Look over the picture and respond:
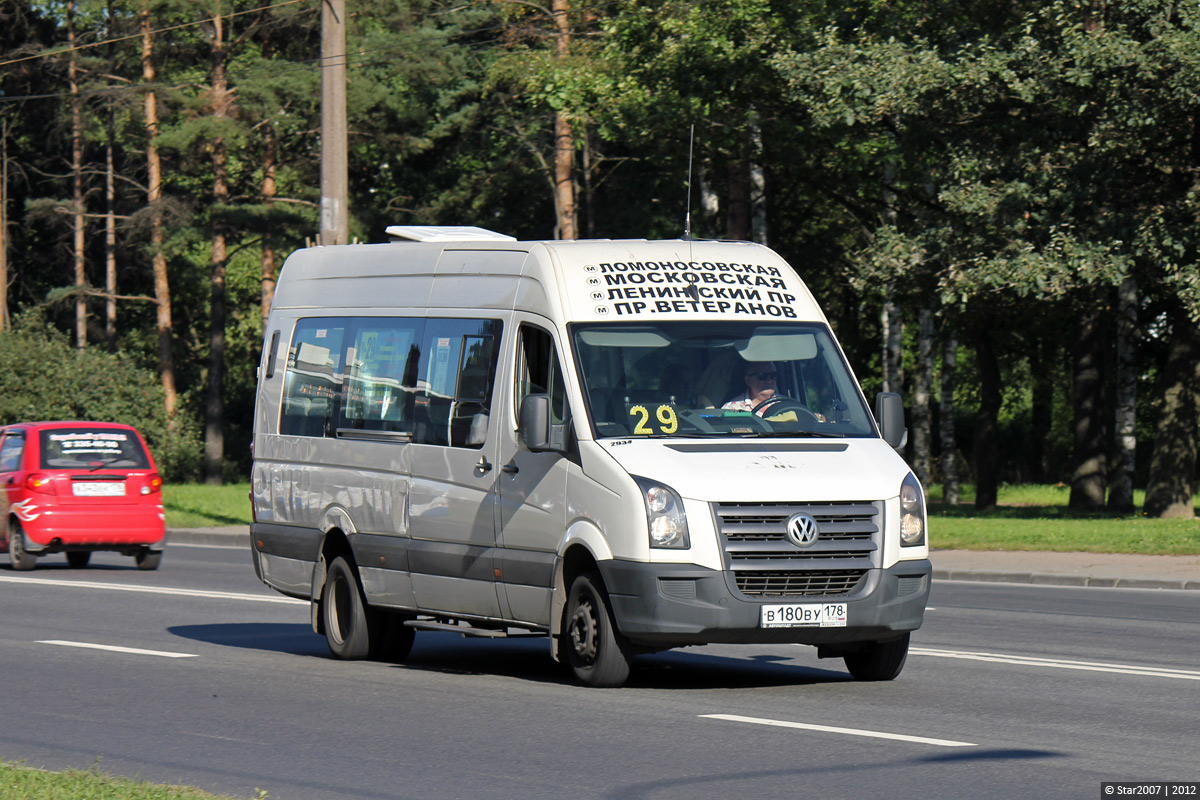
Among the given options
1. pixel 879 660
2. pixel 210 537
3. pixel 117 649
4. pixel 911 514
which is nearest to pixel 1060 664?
pixel 879 660

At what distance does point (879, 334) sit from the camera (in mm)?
57125

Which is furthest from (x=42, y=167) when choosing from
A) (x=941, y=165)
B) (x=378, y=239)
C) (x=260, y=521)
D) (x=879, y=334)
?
(x=260, y=521)

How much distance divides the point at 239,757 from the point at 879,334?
5028 cm

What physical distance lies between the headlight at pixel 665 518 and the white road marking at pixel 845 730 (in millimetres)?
962

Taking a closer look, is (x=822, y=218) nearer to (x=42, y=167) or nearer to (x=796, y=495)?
(x=42, y=167)

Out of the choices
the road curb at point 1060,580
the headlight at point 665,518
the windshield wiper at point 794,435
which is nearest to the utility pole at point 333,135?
the road curb at point 1060,580

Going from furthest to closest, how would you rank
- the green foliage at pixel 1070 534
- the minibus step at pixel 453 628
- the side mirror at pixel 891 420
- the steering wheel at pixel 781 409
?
the green foliage at pixel 1070 534 → the minibus step at pixel 453 628 → the side mirror at pixel 891 420 → the steering wheel at pixel 781 409

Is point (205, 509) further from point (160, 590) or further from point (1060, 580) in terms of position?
point (1060, 580)

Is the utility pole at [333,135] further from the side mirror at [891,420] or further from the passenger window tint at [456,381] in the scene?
the side mirror at [891,420]

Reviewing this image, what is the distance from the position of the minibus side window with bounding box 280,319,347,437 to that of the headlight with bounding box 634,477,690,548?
3.78 metres

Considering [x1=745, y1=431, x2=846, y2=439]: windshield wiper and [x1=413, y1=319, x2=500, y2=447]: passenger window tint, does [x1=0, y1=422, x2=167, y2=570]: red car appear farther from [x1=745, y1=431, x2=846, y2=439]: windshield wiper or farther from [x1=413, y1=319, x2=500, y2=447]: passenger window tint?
A: [x1=745, y1=431, x2=846, y2=439]: windshield wiper

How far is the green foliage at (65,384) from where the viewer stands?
55.6 meters

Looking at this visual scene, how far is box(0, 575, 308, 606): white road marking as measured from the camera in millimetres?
17234

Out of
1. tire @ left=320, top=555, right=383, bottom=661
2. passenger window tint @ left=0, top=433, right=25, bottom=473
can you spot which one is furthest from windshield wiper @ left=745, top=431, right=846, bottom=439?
passenger window tint @ left=0, top=433, right=25, bottom=473
